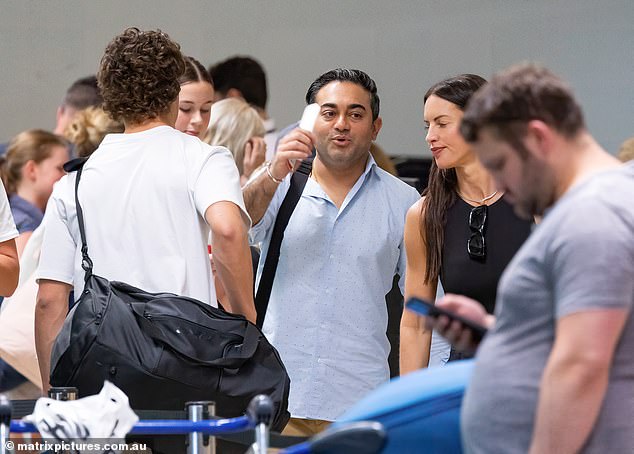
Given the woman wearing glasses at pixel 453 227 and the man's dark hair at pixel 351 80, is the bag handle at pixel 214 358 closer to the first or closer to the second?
the woman wearing glasses at pixel 453 227

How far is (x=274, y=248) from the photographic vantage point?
3.76 m

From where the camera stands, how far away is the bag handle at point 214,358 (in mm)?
2994

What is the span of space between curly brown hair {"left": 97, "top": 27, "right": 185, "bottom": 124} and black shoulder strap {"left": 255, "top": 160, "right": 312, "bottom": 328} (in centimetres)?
64

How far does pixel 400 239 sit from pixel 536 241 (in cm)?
187

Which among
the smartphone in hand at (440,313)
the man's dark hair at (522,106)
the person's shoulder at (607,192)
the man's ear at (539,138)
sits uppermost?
the man's dark hair at (522,106)

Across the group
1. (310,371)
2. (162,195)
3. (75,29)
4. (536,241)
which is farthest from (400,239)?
(75,29)

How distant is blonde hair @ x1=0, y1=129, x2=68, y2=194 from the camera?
531cm

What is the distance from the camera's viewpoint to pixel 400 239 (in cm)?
379

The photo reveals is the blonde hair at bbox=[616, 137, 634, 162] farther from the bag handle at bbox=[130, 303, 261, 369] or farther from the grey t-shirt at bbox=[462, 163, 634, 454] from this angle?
the grey t-shirt at bbox=[462, 163, 634, 454]

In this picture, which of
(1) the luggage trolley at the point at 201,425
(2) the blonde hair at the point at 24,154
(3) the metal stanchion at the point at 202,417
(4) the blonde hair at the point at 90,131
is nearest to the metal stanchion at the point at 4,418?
(1) the luggage trolley at the point at 201,425

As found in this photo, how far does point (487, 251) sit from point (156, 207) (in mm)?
867

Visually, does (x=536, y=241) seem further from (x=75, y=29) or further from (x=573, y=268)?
(x=75, y=29)

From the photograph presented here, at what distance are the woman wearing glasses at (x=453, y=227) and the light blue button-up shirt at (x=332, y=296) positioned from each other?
0.69ft

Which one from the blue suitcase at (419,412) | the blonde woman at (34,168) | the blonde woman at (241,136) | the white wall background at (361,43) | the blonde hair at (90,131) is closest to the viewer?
the blue suitcase at (419,412)
